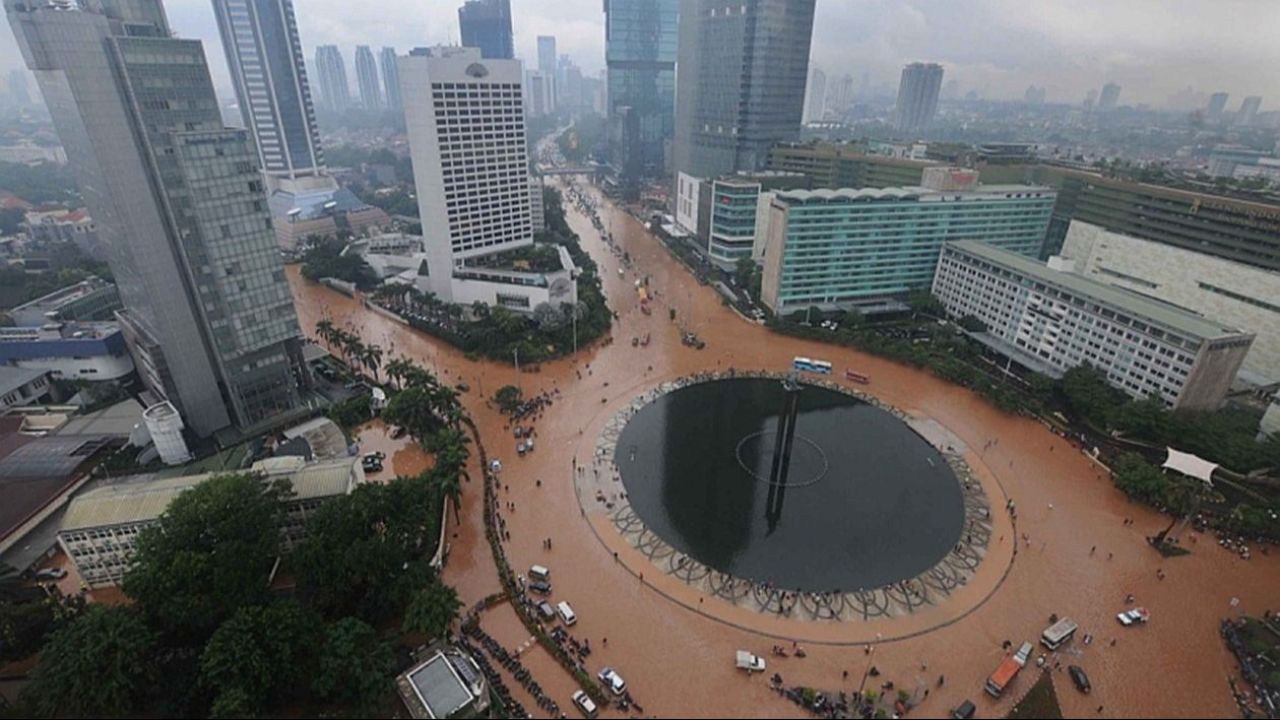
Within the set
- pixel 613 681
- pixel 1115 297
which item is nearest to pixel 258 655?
pixel 613 681

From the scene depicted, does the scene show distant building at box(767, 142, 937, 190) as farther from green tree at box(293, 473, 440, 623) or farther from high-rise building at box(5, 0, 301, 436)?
green tree at box(293, 473, 440, 623)

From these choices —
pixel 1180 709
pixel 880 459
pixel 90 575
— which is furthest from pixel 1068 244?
pixel 90 575

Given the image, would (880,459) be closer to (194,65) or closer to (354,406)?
(354,406)

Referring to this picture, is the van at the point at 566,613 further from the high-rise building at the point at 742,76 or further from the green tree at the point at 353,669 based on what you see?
the high-rise building at the point at 742,76

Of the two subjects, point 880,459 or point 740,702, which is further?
point 880,459

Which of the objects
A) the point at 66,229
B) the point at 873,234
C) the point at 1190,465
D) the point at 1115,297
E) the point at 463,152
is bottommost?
the point at 1190,465

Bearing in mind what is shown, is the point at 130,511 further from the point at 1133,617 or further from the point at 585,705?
the point at 1133,617
